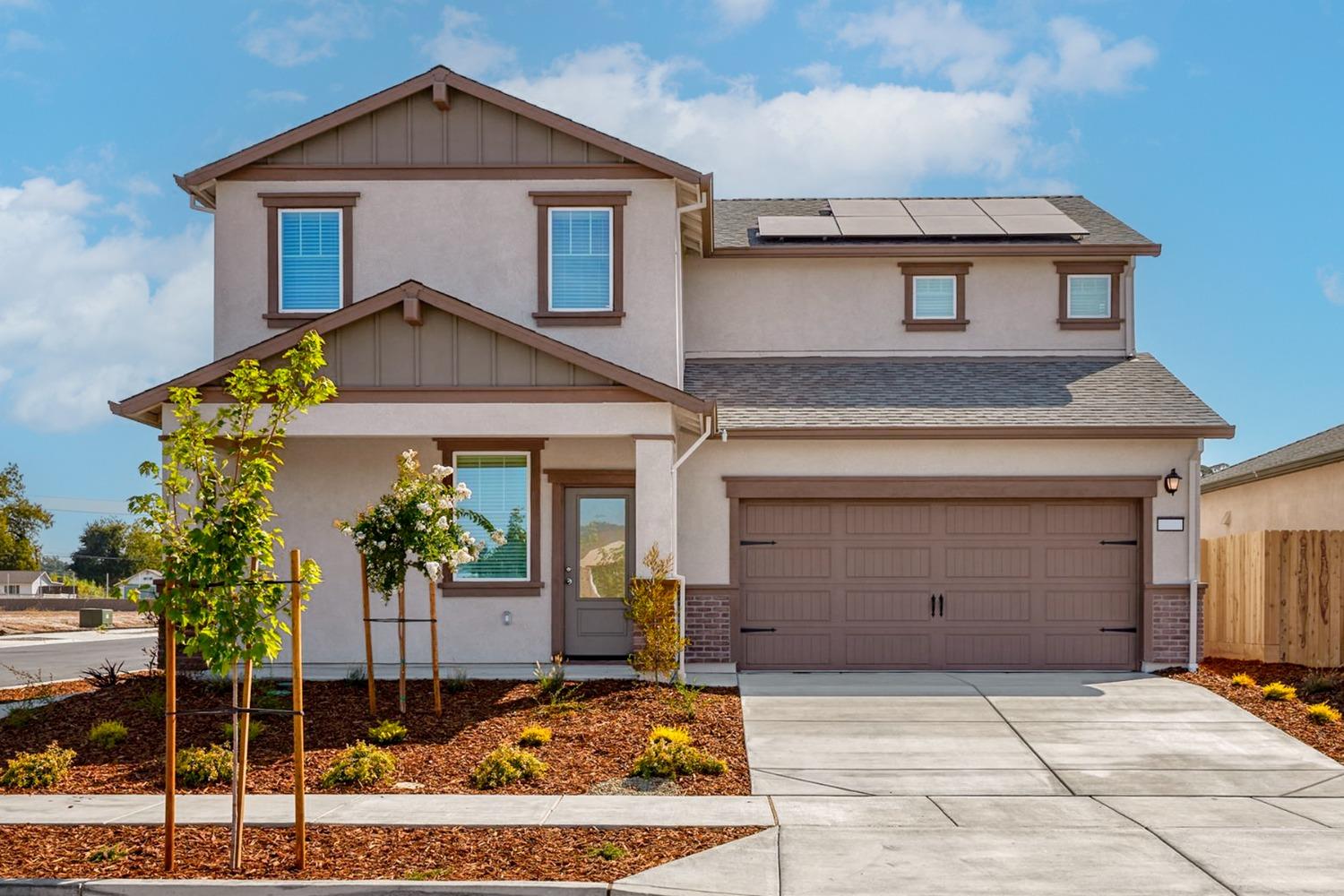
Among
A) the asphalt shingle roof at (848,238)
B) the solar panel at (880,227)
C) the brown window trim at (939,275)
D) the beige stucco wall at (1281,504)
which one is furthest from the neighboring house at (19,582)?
the beige stucco wall at (1281,504)

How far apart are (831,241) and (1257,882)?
12.6 metres

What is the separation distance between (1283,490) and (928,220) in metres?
6.89

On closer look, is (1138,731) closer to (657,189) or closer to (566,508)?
(566,508)

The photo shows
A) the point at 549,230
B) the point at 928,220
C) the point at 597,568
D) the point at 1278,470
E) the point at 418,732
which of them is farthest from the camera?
the point at 1278,470

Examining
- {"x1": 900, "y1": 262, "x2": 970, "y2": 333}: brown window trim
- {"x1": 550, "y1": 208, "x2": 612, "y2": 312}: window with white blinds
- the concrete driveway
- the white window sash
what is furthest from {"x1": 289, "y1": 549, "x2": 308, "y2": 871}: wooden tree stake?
{"x1": 900, "y1": 262, "x2": 970, "y2": 333}: brown window trim

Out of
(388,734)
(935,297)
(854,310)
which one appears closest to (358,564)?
(388,734)

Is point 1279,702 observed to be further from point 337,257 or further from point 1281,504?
point 337,257

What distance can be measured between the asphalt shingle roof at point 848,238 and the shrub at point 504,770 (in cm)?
983

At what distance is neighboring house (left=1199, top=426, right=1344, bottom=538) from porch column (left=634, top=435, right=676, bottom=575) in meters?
8.19

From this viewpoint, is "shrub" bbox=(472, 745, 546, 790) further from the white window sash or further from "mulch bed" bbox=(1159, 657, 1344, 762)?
the white window sash

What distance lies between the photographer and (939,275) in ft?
62.4

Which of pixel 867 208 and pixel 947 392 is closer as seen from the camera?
pixel 947 392

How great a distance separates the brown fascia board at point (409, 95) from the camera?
1672 centimetres

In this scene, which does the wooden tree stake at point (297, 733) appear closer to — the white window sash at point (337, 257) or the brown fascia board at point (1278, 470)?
the white window sash at point (337, 257)
